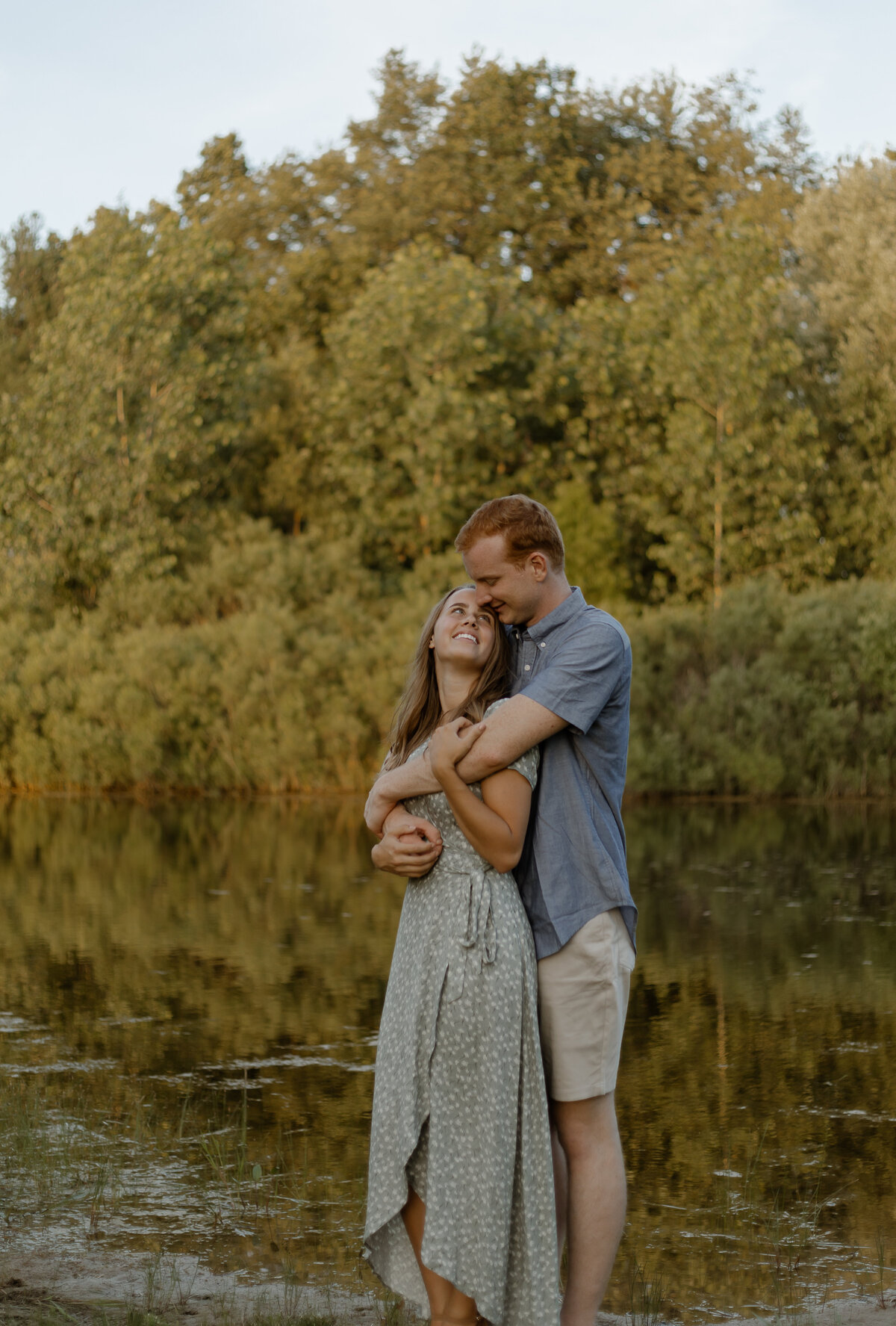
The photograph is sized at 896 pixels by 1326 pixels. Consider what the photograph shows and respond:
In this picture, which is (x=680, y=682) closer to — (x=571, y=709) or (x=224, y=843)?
(x=224, y=843)

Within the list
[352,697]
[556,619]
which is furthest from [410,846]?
[352,697]

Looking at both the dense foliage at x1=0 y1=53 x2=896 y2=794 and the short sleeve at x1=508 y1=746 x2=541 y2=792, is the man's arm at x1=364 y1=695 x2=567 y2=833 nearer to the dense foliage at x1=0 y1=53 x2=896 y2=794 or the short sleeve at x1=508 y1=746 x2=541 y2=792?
the short sleeve at x1=508 y1=746 x2=541 y2=792

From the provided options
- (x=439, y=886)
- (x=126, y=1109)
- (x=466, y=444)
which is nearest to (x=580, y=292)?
(x=466, y=444)

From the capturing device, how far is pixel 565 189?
33.8m

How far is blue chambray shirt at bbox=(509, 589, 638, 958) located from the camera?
3.60 m

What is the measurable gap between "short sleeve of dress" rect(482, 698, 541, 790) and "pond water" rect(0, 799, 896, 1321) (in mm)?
1713

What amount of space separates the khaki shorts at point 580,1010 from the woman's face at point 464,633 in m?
0.70

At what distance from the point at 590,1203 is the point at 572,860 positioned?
31.9 inches

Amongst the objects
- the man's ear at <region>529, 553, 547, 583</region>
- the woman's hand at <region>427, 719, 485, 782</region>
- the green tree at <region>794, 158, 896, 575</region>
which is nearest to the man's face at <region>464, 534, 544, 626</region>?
the man's ear at <region>529, 553, 547, 583</region>

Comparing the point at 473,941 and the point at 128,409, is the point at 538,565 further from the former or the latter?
the point at 128,409

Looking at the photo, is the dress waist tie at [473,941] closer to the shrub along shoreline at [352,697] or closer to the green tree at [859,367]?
the shrub along shoreline at [352,697]

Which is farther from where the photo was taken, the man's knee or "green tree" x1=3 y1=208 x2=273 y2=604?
"green tree" x1=3 y1=208 x2=273 y2=604

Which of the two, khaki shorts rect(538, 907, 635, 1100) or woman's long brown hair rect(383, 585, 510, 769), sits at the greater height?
woman's long brown hair rect(383, 585, 510, 769)

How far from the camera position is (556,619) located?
3.80 m
